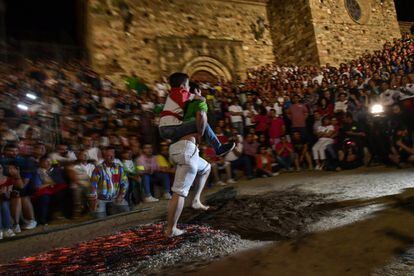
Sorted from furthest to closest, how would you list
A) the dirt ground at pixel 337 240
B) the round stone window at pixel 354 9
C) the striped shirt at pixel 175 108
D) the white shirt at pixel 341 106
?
the round stone window at pixel 354 9, the white shirt at pixel 341 106, the striped shirt at pixel 175 108, the dirt ground at pixel 337 240

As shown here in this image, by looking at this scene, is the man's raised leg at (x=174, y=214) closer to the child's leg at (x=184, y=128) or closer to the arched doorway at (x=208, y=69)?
the child's leg at (x=184, y=128)

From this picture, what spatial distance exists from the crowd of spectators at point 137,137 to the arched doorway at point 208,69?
13.9ft

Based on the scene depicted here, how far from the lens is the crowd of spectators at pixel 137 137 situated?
582 cm

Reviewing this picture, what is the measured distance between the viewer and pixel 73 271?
2.81 meters

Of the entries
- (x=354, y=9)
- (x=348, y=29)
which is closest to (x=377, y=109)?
(x=348, y=29)

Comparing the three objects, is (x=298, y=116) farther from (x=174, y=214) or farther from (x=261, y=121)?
(x=174, y=214)

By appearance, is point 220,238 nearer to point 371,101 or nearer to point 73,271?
point 73,271

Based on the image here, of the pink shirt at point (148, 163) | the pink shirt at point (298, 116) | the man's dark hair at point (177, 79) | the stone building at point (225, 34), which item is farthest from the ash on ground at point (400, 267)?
the stone building at point (225, 34)

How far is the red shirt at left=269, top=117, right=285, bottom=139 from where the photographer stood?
8.63m

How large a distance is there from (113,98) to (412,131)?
302 inches

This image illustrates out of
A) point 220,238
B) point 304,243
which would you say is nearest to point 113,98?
point 220,238

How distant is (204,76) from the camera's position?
15.6 meters

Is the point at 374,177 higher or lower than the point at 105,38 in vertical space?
lower

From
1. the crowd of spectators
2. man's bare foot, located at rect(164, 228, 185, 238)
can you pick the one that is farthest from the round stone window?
man's bare foot, located at rect(164, 228, 185, 238)
